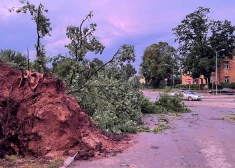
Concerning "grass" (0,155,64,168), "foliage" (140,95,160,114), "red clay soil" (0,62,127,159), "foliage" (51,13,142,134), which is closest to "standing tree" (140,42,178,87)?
"foliage" (140,95,160,114)

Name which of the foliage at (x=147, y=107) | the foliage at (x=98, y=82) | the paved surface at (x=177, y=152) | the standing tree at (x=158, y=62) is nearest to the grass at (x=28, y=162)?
the paved surface at (x=177, y=152)

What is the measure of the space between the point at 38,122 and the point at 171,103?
54.9ft

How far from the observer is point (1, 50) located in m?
12.6

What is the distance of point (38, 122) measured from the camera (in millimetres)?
8242

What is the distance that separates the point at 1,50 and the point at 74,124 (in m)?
5.54

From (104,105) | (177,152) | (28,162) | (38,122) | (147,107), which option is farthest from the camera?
(147,107)

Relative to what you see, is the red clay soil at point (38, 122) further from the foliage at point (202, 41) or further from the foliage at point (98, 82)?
the foliage at point (202, 41)

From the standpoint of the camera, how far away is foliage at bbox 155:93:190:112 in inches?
930

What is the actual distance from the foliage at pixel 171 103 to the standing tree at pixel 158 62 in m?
59.5

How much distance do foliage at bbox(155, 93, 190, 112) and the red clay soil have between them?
605 inches

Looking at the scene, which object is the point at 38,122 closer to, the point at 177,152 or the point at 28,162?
the point at 28,162

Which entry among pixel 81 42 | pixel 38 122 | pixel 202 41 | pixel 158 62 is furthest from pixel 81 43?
pixel 158 62

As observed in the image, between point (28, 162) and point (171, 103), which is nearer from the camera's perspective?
point (28, 162)

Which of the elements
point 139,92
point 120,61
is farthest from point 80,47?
point 139,92
